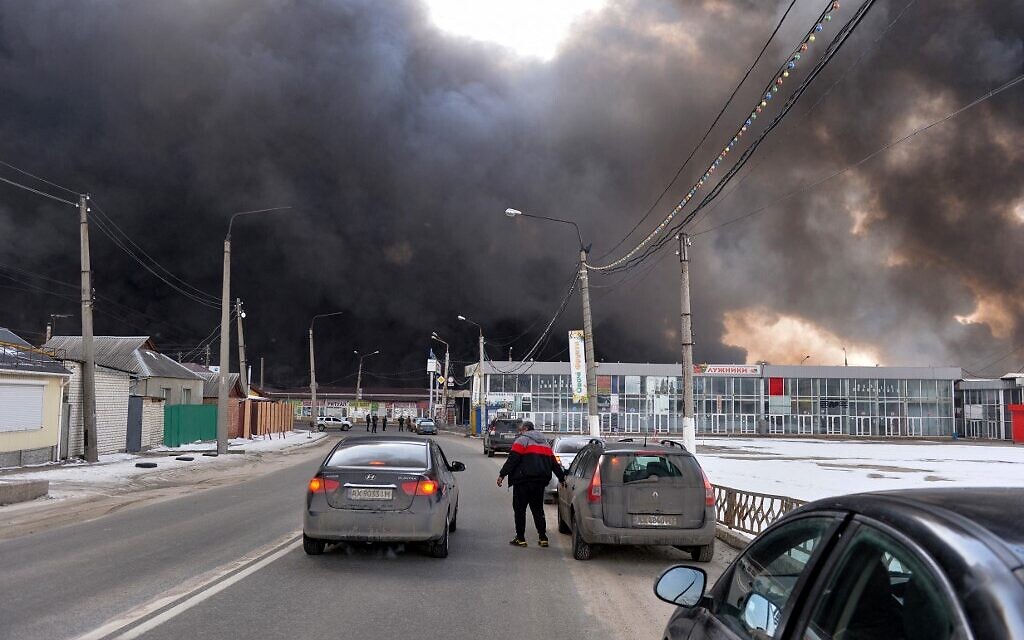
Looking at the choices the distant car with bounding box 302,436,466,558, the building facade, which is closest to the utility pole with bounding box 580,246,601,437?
the distant car with bounding box 302,436,466,558

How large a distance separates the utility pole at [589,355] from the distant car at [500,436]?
6.86 metres

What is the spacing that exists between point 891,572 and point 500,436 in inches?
1413

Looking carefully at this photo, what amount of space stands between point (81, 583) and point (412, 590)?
331cm

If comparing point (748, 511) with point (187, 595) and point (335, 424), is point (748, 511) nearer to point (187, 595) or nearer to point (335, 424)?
point (187, 595)

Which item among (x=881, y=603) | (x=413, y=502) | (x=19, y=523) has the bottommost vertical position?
(x=19, y=523)

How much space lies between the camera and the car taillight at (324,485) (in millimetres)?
9617

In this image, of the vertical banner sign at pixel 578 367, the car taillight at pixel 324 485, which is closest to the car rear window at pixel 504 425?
the vertical banner sign at pixel 578 367

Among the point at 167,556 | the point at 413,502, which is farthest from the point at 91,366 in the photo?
the point at 413,502

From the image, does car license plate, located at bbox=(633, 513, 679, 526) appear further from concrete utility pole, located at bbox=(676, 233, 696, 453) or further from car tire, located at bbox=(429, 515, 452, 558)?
concrete utility pole, located at bbox=(676, 233, 696, 453)

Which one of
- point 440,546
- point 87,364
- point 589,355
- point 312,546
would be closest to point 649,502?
point 440,546

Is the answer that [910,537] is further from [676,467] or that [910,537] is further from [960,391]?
[960,391]

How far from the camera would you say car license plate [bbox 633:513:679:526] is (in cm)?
990

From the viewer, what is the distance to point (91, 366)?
89.0ft

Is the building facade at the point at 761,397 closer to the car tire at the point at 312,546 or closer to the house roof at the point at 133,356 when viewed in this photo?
the house roof at the point at 133,356
